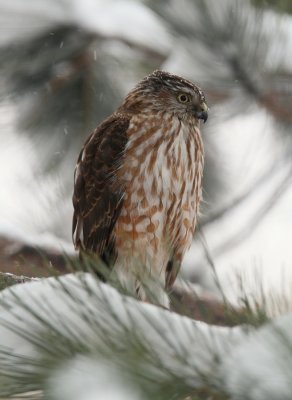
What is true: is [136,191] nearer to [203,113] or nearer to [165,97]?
[203,113]

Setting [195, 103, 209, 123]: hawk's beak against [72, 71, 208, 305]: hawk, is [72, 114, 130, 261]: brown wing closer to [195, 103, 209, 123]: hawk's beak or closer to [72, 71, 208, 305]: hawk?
[72, 71, 208, 305]: hawk

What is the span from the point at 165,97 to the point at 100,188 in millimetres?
647

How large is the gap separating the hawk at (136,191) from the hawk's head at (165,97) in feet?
0.37

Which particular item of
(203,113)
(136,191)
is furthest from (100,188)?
(203,113)

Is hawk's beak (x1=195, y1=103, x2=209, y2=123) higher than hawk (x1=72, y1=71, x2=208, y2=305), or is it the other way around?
hawk's beak (x1=195, y1=103, x2=209, y2=123)

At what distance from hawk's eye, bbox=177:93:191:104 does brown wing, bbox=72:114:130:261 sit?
0.38 metres

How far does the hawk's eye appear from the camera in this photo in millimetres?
4367

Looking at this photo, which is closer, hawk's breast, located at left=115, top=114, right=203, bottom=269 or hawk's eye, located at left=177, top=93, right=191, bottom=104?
hawk's breast, located at left=115, top=114, right=203, bottom=269

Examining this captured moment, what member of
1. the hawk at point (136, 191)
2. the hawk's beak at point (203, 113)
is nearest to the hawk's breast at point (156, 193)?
the hawk at point (136, 191)

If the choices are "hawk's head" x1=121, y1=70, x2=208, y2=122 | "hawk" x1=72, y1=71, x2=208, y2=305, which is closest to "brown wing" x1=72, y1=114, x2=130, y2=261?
"hawk" x1=72, y1=71, x2=208, y2=305

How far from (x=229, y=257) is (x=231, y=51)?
112cm

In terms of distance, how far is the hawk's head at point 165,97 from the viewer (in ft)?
14.3

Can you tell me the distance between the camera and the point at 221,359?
1.56 m

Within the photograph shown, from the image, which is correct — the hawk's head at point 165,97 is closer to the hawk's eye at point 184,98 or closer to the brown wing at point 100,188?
the hawk's eye at point 184,98
